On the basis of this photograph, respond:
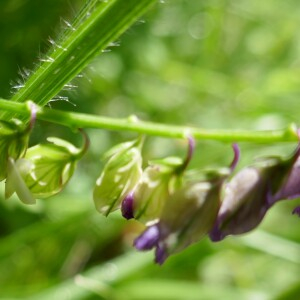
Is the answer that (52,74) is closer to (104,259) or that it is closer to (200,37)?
(104,259)

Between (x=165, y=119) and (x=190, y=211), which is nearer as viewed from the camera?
(x=190, y=211)

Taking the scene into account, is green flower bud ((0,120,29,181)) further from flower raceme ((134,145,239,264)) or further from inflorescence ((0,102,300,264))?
flower raceme ((134,145,239,264))

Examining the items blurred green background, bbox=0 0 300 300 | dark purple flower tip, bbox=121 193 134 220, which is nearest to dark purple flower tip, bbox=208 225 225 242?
dark purple flower tip, bbox=121 193 134 220

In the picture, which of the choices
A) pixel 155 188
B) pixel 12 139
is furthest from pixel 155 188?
pixel 12 139

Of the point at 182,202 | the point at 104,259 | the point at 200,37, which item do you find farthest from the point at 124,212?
the point at 200,37

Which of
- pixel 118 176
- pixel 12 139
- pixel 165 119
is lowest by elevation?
pixel 165 119

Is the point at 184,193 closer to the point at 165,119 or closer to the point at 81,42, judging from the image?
the point at 81,42

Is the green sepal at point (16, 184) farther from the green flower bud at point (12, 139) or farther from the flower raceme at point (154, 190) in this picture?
the flower raceme at point (154, 190)
